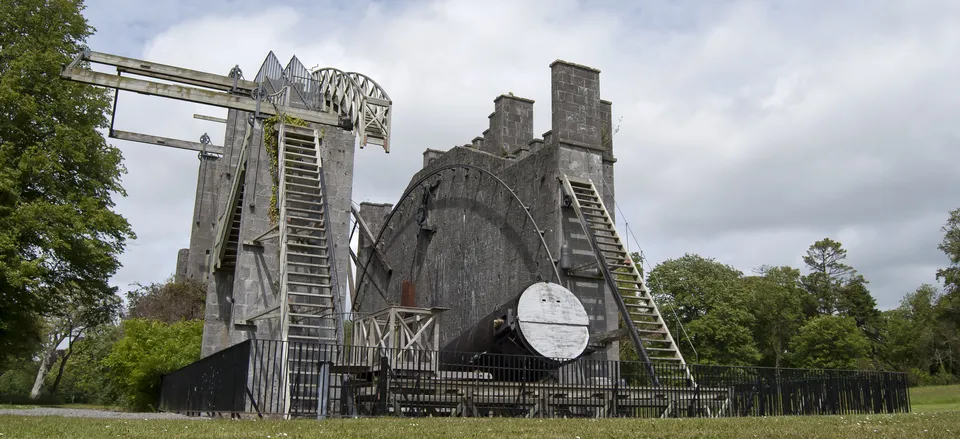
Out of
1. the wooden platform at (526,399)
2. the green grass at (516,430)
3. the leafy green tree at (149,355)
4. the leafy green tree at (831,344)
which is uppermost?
the leafy green tree at (831,344)

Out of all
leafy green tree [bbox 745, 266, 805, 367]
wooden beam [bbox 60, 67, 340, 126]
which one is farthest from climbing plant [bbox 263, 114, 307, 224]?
leafy green tree [bbox 745, 266, 805, 367]

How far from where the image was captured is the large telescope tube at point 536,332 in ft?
50.2

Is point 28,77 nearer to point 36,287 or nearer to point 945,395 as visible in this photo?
point 36,287

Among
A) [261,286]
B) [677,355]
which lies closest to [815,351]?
[677,355]

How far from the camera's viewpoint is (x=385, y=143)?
28.0m

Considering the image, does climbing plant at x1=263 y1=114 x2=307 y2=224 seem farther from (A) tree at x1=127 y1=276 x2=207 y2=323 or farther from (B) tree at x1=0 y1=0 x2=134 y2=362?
(A) tree at x1=127 y1=276 x2=207 y2=323

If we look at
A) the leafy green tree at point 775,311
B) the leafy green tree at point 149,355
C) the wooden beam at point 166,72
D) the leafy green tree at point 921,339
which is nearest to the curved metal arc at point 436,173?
the leafy green tree at point 149,355

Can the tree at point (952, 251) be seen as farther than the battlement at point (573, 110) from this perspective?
Yes

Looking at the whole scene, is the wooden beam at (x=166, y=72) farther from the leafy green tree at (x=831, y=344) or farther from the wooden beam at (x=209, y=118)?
the leafy green tree at (x=831, y=344)

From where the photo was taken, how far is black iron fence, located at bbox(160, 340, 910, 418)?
12836 mm

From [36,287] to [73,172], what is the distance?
3.68 m

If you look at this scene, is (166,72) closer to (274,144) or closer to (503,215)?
(274,144)

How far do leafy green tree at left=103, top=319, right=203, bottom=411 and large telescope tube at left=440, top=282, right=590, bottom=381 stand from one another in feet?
45.2

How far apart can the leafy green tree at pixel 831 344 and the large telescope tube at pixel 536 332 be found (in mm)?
38479
